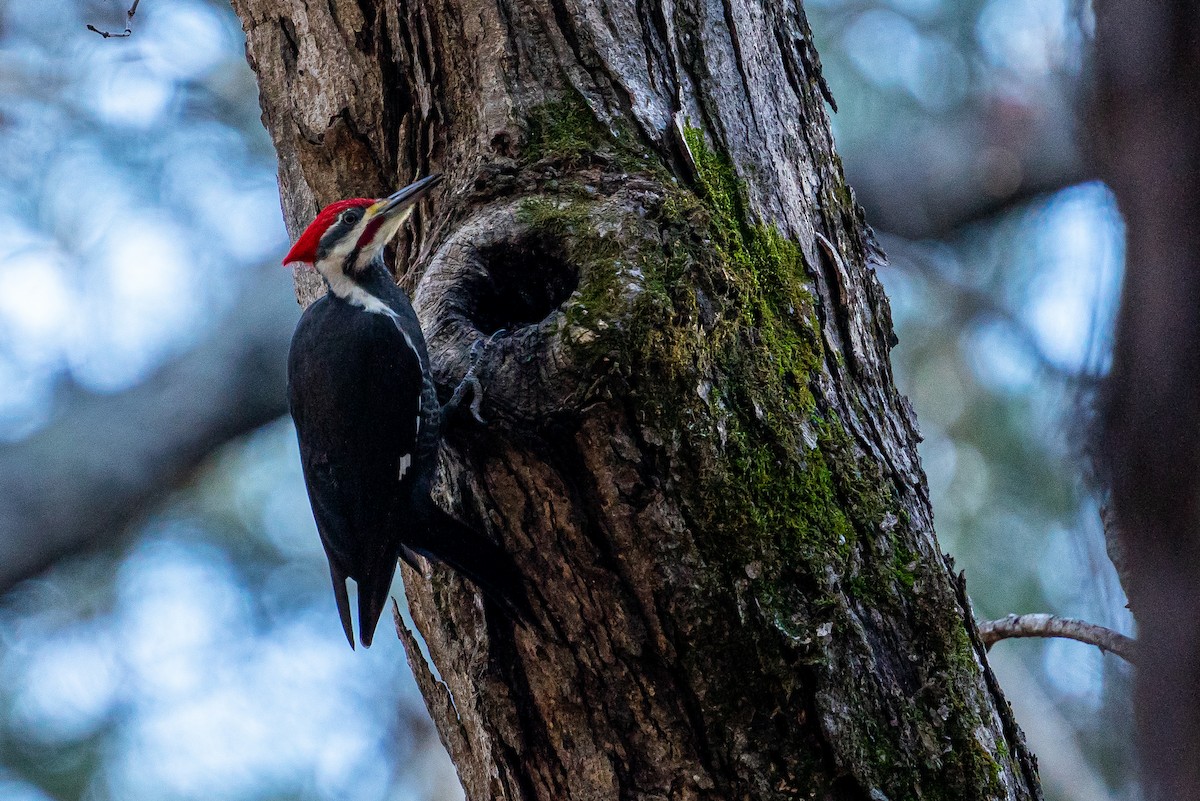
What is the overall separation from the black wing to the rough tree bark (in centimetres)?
15

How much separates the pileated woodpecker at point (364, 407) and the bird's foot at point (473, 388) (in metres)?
0.16

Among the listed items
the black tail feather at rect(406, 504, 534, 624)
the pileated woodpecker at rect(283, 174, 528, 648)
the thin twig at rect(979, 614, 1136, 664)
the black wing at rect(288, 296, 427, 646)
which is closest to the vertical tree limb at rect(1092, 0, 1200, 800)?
the thin twig at rect(979, 614, 1136, 664)

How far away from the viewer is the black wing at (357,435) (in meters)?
2.09

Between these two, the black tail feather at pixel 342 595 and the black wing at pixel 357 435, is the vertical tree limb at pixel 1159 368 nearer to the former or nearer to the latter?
the black wing at pixel 357 435

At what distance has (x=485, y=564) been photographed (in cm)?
168

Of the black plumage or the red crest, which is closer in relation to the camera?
the black plumage

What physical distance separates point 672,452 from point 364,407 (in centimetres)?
89

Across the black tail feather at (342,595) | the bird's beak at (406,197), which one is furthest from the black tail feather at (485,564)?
the bird's beak at (406,197)

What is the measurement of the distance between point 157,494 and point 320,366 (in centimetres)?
270

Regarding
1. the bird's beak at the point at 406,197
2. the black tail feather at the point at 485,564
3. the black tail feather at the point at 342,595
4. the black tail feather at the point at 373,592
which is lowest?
the black tail feather at the point at 485,564

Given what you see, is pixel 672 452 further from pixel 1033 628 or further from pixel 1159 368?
pixel 1159 368

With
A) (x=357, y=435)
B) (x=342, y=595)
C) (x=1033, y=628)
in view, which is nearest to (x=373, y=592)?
(x=342, y=595)

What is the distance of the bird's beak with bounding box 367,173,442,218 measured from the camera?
6.78 ft

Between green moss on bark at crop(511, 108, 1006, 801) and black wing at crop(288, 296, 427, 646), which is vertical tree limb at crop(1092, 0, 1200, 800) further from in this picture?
black wing at crop(288, 296, 427, 646)
